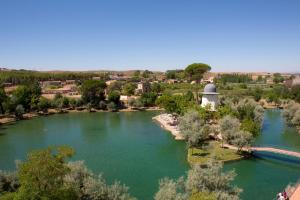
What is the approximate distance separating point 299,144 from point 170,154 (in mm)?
17140

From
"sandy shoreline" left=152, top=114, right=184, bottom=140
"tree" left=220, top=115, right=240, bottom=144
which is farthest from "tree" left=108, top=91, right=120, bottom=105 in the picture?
"tree" left=220, top=115, right=240, bottom=144

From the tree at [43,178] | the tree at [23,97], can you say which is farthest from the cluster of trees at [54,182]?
the tree at [23,97]

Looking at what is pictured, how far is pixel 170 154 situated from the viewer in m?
34.4

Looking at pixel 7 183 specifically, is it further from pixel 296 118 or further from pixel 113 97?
pixel 113 97

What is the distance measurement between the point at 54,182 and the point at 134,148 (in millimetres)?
21867

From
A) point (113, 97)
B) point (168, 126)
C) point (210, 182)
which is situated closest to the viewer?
point (210, 182)

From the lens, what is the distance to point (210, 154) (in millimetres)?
31719

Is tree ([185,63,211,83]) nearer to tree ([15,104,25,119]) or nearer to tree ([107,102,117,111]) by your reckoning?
tree ([107,102,117,111])

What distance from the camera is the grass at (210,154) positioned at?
1190 inches

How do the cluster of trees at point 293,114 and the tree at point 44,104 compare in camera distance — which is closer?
the cluster of trees at point 293,114

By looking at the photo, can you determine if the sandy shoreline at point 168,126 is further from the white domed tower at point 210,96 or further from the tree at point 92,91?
the tree at point 92,91

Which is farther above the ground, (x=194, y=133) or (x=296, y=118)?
(x=194, y=133)

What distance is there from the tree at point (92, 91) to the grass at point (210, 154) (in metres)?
40.6

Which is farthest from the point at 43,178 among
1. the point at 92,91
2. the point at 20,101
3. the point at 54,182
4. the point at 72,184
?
the point at 92,91
